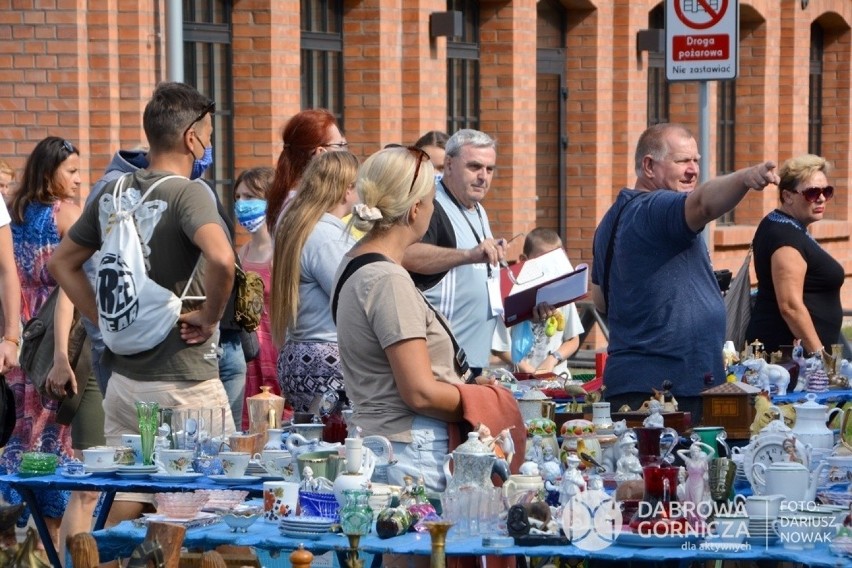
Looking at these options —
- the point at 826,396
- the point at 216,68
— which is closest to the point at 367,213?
the point at 826,396

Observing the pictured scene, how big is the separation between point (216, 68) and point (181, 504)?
779 cm

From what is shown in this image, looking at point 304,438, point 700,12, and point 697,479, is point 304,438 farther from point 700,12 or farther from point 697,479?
point 700,12

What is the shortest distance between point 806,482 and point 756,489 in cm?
16

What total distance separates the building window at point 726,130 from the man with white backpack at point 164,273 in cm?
1552

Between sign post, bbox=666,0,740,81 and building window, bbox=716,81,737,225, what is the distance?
12.1 meters

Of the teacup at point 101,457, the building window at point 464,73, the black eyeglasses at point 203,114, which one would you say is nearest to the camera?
the teacup at point 101,457

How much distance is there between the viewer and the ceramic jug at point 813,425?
5.86 m

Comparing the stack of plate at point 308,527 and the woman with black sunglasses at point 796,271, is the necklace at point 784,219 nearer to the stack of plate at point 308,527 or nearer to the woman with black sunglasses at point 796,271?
the woman with black sunglasses at point 796,271

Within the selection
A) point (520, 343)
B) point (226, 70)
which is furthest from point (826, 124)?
point (520, 343)

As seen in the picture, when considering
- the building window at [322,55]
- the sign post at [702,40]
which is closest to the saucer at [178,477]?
the sign post at [702,40]

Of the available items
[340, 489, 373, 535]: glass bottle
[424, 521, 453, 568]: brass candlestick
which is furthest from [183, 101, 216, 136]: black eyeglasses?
[424, 521, 453, 568]: brass candlestick

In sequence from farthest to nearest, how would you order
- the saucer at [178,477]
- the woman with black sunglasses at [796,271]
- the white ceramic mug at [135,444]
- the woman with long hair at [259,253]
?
the woman with black sunglasses at [796,271]
the woman with long hair at [259,253]
the white ceramic mug at [135,444]
the saucer at [178,477]

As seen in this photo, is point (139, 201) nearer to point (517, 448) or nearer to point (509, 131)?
point (517, 448)

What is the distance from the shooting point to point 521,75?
16.2 metres
